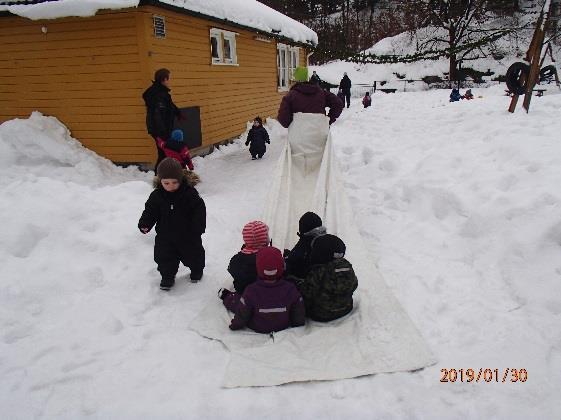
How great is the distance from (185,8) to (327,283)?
6.90 meters

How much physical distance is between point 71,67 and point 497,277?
804cm

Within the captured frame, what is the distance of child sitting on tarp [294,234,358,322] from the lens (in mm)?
3402

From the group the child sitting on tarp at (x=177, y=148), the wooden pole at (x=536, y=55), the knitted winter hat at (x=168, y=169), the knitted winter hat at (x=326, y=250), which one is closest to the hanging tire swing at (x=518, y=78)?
the wooden pole at (x=536, y=55)

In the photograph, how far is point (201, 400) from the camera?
2.69 meters

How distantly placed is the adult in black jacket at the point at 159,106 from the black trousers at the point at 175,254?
369 centimetres

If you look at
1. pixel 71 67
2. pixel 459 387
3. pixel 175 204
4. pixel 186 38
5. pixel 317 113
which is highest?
pixel 186 38

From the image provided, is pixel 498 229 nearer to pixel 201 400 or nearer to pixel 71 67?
pixel 201 400

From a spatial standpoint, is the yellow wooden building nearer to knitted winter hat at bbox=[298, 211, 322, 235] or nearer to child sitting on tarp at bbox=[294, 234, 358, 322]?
knitted winter hat at bbox=[298, 211, 322, 235]

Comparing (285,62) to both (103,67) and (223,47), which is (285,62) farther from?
(103,67)

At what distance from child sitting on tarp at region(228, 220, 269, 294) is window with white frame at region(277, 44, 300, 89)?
42.5 ft

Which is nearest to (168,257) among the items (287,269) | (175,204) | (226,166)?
(175,204)

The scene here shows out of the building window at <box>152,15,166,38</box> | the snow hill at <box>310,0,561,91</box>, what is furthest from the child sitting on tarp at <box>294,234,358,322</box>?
the snow hill at <box>310,0,561,91</box>

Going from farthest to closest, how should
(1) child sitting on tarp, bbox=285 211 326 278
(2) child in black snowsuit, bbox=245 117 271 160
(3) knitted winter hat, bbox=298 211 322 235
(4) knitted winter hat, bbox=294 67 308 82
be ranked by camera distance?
(2) child in black snowsuit, bbox=245 117 271 160 → (4) knitted winter hat, bbox=294 67 308 82 → (3) knitted winter hat, bbox=298 211 322 235 → (1) child sitting on tarp, bbox=285 211 326 278
